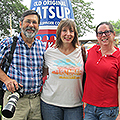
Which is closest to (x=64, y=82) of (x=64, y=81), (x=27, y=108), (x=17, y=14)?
(x=64, y=81)

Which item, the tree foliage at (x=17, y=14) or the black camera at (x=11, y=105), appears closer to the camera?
the black camera at (x=11, y=105)

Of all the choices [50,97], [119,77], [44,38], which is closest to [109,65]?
[119,77]

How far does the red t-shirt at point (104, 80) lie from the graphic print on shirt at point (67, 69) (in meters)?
0.25

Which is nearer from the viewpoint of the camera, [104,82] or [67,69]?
[104,82]

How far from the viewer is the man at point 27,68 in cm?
220

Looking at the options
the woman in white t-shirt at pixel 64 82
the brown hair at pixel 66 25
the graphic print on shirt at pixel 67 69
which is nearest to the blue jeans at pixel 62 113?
the woman in white t-shirt at pixel 64 82

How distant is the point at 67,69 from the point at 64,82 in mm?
194

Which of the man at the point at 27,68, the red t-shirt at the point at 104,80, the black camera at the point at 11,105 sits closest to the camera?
the black camera at the point at 11,105

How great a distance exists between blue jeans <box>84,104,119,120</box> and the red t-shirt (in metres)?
0.05

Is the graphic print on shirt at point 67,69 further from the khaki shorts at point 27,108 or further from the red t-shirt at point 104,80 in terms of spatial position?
the khaki shorts at point 27,108

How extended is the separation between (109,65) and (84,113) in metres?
0.76

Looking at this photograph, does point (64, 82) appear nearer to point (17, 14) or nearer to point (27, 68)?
point (27, 68)

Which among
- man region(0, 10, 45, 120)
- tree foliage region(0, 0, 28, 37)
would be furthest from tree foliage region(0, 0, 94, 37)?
man region(0, 10, 45, 120)

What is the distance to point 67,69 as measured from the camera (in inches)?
89.0
